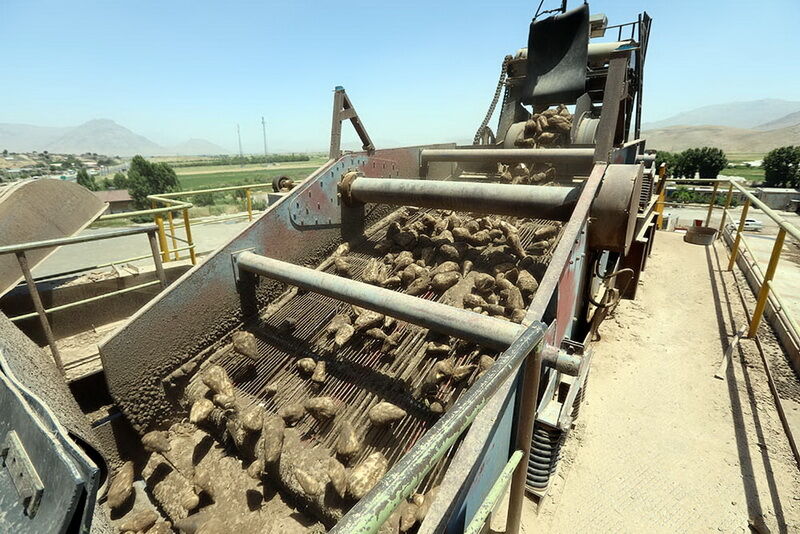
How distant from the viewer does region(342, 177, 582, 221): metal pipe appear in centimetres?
262

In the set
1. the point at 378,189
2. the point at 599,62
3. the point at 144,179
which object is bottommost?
the point at 144,179

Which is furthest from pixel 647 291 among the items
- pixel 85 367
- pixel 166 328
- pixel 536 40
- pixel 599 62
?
pixel 85 367

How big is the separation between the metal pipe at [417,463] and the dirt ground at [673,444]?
69.9 inches

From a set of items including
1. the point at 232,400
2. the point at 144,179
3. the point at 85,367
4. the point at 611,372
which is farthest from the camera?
the point at 144,179

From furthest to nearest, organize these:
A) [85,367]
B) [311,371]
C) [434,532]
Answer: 1. [85,367]
2. [311,371]
3. [434,532]

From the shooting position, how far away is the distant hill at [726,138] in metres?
109

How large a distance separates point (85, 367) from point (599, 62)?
22.2ft

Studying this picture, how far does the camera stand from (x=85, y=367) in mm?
2805

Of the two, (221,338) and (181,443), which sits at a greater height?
(221,338)

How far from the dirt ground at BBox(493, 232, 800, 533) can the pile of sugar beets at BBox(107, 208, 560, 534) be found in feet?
3.24

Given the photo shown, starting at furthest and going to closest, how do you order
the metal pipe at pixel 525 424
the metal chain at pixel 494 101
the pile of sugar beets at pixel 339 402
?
the metal chain at pixel 494 101, the pile of sugar beets at pixel 339 402, the metal pipe at pixel 525 424

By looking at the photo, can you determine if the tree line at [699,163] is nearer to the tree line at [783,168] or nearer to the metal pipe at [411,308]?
the tree line at [783,168]

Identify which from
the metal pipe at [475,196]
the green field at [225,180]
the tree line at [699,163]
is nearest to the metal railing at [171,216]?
the metal pipe at [475,196]

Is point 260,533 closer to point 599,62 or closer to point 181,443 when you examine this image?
point 181,443
